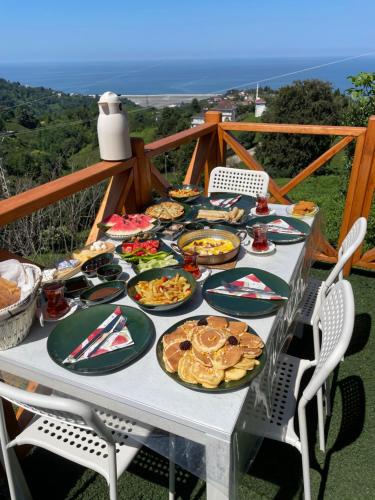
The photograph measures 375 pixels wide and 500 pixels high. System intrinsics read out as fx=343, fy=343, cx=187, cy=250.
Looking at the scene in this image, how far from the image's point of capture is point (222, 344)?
3.43 ft

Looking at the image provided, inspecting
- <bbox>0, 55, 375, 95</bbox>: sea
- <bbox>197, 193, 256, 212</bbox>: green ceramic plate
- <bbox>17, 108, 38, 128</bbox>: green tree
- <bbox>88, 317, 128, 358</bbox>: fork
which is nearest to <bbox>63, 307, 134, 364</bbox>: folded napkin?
<bbox>88, 317, 128, 358</bbox>: fork

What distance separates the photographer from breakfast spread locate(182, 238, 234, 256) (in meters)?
1.72

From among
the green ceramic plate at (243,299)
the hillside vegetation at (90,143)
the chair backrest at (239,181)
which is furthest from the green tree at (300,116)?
the green ceramic plate at (243,299)

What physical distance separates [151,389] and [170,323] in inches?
12.2

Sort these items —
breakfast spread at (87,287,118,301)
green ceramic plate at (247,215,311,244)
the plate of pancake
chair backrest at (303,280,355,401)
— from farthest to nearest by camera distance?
green ceramic plate at (247,215,311,244), breakfast spread at (87,287,118,301), chair backrest at (303,280,355,401), the plate of pancake

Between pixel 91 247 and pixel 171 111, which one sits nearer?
pixel 91 247

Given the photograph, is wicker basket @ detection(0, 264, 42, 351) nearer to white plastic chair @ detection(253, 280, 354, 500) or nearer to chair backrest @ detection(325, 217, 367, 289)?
white plastic chair @ detection(253, 280, 354, 500)

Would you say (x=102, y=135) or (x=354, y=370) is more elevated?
(x=102, y=135)

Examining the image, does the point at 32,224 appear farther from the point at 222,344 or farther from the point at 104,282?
the point at 222,344

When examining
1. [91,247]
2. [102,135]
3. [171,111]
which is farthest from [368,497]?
[171,111]

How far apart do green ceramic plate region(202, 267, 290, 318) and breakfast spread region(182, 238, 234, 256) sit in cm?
19

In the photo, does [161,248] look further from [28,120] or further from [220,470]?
[28,120]

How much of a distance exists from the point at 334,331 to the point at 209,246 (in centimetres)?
76

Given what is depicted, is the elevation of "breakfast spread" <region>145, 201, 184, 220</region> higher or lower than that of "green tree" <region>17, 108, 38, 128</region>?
lower
